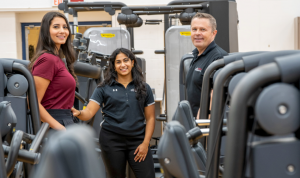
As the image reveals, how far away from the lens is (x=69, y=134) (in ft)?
1.39

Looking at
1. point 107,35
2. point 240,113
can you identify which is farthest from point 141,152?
point 107,35

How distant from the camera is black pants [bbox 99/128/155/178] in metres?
2.47

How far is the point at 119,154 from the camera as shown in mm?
2475

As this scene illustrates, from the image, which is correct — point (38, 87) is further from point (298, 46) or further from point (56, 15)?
point (298, 46)

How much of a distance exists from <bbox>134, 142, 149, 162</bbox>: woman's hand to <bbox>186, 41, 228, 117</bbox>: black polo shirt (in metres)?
0.49

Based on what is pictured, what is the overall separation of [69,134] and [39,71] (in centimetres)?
159

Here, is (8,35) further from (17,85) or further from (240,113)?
(240,113)

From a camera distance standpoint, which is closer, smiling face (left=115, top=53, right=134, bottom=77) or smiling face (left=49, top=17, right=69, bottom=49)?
smiling face (left=49, top=17, right=69, bottom=49)

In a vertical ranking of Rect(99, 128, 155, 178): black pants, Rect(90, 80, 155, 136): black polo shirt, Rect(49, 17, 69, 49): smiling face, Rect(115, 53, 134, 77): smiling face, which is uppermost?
Rect(49, 17, 69, 49): smiling face

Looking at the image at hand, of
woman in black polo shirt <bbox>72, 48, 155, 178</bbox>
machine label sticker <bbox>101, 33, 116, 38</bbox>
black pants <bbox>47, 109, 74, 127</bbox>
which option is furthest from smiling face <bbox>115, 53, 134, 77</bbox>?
machine label sticker <bbox>101, 33, 116, 38</bbox>

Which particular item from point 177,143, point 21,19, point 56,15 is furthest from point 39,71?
point 21,19

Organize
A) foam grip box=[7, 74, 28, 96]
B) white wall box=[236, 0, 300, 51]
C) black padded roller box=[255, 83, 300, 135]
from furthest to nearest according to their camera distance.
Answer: white wall box=[236, 0, 300, 51]
foam grip box=[7, 74, 28, 96]
black padded roller box=[255, 83, 300, 135]

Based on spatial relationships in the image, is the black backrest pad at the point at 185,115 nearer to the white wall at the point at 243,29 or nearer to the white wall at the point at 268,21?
the white wall at the point at 243,29

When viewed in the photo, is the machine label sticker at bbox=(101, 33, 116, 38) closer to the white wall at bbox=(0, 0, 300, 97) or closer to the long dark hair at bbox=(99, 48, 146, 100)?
the long dark hair at bbox=(99, 48, 146, 100)
